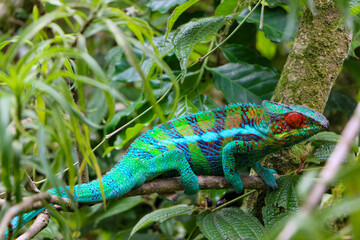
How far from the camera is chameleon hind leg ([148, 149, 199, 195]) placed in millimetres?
1629

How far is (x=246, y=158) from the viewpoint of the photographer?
179 cm

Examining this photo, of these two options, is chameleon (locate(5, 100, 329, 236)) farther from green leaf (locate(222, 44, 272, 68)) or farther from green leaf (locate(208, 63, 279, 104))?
green leaf (locate(222, 44, 272, 68))

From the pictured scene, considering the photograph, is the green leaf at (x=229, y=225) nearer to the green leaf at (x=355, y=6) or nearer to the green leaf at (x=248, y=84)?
the green leaf at (x=248, y=84)

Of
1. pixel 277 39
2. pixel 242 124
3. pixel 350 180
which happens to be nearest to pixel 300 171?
pixel 242 124

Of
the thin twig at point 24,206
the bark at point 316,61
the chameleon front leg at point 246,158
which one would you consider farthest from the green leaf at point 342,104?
the thin twig at point 24,206

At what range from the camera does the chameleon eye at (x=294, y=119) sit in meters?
1.63

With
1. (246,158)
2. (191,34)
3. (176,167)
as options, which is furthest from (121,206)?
(191,34)

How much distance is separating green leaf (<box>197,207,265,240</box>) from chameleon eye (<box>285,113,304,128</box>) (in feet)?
1.39

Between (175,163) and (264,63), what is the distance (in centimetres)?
97

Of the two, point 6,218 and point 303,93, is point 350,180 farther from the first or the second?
point 303,93

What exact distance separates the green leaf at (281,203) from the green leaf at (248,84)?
54 centimetres

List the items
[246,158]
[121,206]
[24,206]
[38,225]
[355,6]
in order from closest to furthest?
[24,206], [38,225], [355,6], [246,158], [121,206]

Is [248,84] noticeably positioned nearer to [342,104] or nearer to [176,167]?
[176,167]

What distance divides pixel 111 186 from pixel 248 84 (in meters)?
0.98
